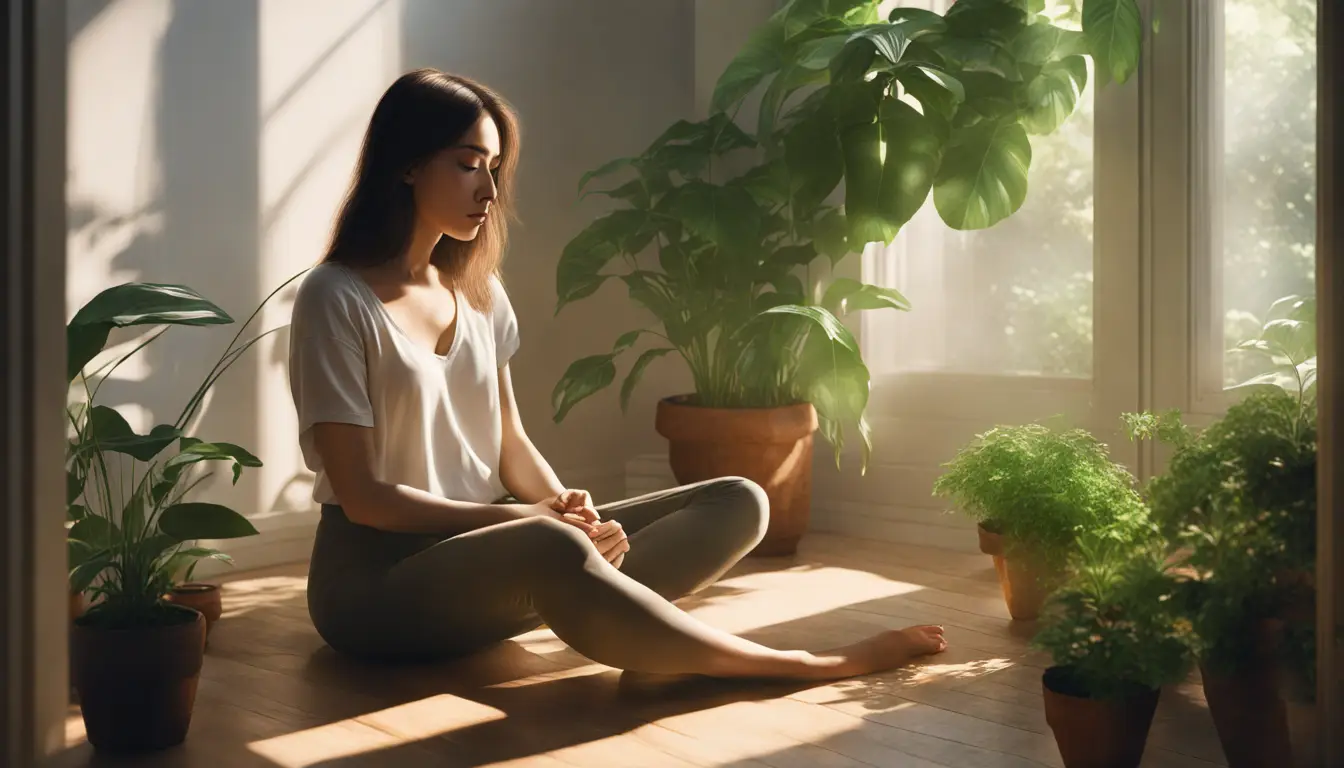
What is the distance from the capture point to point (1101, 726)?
1614 mm

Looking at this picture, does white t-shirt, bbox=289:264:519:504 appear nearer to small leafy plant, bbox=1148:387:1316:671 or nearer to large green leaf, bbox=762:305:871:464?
large green leaf, bbox=762:305:871:464

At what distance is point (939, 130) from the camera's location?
2912 mm

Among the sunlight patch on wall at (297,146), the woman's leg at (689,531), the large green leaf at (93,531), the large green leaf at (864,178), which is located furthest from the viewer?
the sunlight patch on wall at (297,146)

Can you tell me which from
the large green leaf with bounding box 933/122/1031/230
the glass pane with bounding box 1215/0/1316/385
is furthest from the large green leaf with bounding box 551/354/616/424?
the glass pane with bounding box 1215/0/1316/385

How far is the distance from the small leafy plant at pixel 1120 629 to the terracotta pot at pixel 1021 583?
2.72 ft

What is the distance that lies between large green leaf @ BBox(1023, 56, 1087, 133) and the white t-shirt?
4.38ft

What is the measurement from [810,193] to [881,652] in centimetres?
123

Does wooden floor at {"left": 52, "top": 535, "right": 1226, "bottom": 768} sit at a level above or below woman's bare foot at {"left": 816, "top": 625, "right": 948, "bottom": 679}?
below

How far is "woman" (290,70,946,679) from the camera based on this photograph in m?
1.97

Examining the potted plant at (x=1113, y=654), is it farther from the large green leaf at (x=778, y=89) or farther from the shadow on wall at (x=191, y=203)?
the shadow on wall at (x=191, y=203)

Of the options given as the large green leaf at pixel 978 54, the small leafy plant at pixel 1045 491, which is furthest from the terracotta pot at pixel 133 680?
the large green leaf at pixel 978 54

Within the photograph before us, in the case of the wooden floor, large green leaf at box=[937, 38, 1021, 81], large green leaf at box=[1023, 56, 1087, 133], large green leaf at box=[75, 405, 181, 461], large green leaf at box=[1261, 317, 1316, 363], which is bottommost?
the wooden floor

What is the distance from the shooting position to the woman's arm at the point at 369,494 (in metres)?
2.07
